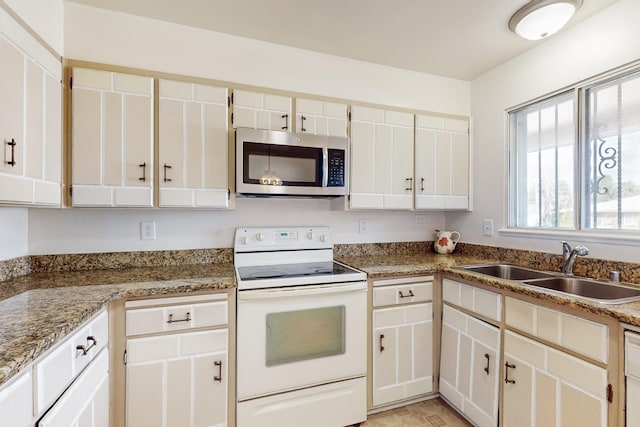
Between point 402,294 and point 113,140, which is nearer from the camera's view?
point 113,140

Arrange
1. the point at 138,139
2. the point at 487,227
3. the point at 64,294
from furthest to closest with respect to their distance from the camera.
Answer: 1. the point at 487,227
2. the point at 138,139
3. the point at 64,294

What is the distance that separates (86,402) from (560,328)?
1959 mm

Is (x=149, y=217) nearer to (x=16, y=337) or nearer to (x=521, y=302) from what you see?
(x=16, y=337)

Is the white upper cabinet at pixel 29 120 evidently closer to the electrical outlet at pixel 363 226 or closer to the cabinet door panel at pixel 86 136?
the cabinet door panel at pixel 86 136

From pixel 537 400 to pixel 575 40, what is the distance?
6.61ft

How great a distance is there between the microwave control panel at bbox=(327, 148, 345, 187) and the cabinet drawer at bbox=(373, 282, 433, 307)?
0.73 metres

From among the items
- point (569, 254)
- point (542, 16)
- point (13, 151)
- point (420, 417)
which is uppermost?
point (542, 16)

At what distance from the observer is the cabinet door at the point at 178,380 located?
1416mm

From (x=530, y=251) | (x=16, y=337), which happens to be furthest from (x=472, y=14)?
(x=16, y=337)

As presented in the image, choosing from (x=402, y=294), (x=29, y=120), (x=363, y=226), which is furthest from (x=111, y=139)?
(x=402, y=294)

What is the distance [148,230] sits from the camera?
76.3 inches

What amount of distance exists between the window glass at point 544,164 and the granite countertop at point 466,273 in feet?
1.28

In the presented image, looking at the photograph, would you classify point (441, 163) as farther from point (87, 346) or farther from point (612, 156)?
point (87, 346)

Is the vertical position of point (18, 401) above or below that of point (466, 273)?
below
